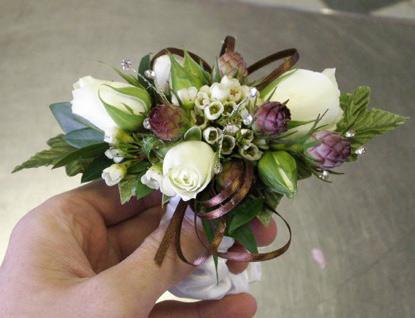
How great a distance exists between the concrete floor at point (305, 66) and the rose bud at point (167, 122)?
375mm

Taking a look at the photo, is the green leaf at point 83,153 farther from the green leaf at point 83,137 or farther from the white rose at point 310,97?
the white rose at point 310,97

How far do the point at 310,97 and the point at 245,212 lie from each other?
12 centimetres

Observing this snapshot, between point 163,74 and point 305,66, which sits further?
point 305,66

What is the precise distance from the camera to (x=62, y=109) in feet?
1.61

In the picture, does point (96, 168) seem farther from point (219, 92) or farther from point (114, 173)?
point (219, 92)

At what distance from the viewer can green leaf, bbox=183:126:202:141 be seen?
1.37 feet

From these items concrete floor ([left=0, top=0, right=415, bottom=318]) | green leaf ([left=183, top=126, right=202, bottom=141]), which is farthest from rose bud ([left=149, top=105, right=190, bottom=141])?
concrete floor ([left=0, top=0, right=415, bottom=318])

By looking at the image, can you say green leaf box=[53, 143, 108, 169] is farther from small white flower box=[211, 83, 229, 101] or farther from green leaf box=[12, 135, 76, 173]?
small white flower box=[211, 83, 229, 101]

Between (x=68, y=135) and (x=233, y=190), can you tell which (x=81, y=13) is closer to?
(x=68, y=135)

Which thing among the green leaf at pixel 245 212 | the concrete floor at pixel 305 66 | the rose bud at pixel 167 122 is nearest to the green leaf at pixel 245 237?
the green leaf at pixel 245 212

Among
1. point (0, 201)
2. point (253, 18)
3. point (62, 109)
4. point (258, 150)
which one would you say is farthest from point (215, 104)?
point (253, 18)

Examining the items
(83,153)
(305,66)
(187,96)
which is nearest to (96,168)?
(83,153)

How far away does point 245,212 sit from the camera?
1.49 ft

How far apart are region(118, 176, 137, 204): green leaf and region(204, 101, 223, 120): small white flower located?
0.10 m
